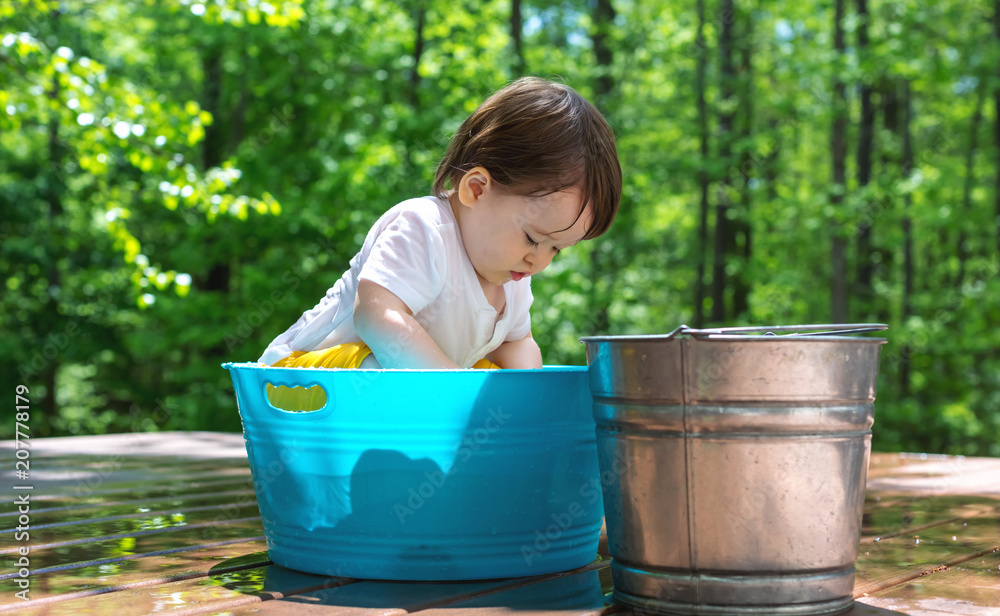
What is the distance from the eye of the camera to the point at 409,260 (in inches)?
63.2

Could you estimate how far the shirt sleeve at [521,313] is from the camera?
6.34ft

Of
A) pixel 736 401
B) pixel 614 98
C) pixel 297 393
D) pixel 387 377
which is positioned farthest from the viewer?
pixel 614 98

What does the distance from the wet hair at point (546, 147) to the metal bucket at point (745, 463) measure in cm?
48

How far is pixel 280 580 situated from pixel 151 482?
142 cm

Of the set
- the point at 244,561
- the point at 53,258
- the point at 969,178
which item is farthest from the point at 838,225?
the point at 244,561

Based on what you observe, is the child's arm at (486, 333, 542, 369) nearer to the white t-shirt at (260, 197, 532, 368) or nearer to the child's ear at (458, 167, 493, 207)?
the white t-shirt at (260, 197, 532, 368)

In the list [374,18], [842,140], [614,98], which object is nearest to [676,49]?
[614,98]

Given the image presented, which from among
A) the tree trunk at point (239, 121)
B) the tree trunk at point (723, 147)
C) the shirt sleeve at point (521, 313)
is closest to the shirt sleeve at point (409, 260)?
the shirt sleeve at point (521, 313)

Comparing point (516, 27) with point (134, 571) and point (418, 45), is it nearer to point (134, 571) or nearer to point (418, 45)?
point (418, 45)

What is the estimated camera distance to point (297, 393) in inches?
62.7

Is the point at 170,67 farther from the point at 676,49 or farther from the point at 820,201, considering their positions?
the point at 820,201

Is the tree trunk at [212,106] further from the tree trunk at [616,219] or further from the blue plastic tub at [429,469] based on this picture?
the blue plastic tub at [429,469]

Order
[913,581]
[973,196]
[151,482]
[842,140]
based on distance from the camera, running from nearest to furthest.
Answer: [913,581] → [151,482] → [842,140] → [973,196]

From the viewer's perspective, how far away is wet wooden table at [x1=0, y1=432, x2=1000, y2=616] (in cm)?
127
